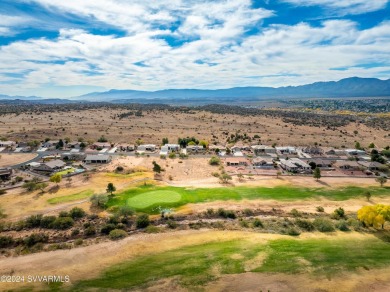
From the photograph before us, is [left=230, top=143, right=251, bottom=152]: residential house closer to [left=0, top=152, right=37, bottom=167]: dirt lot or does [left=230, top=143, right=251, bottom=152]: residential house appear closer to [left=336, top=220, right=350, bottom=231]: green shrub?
[left=336, top=220, right=350, bottom=231]: green shrub

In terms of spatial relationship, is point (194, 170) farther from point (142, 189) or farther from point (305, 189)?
point (305, 189)

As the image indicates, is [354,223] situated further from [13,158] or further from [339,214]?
[13,158]

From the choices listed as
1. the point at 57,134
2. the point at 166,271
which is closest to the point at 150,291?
the point at 166,271

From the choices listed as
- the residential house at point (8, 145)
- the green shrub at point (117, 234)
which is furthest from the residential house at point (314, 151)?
the residential house at point (8, 145)

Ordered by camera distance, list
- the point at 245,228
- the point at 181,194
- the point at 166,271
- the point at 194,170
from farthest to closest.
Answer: the point at 194,170
the point at 181,194
the point at 245,228
the point at 166,271

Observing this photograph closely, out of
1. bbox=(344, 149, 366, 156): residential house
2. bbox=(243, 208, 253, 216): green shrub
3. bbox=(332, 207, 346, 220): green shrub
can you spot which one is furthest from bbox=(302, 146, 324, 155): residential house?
bbox=(243, 208, 253, 216): green shrub

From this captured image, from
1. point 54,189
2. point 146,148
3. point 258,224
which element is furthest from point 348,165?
point 54,189
